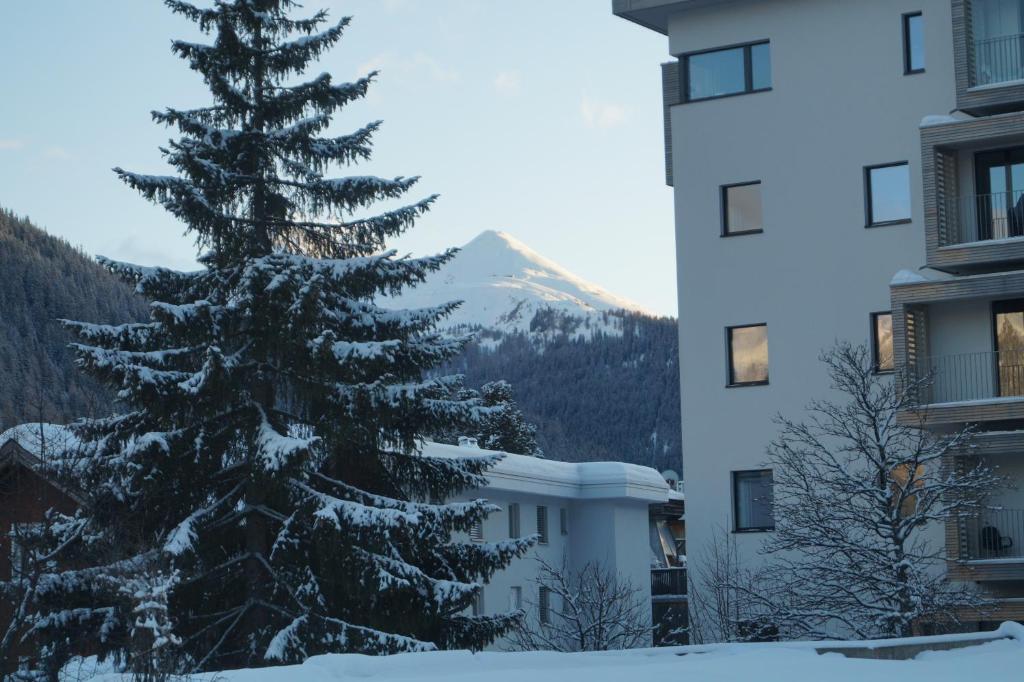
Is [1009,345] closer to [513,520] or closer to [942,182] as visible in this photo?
[942,182]

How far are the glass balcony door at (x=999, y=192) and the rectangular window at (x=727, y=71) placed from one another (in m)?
5.30

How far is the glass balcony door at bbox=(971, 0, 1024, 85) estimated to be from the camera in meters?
32.8

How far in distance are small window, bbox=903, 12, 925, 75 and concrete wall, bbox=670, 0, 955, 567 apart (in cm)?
17

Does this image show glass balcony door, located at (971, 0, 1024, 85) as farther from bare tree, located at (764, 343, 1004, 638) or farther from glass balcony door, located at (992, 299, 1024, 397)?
bare tree, located at (764, 343, 1004, 638)

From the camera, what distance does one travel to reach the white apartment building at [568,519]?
43000 mm

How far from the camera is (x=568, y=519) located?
47.9 metres

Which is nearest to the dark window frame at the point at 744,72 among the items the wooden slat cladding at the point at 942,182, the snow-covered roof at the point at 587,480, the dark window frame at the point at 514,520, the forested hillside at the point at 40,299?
the wooden slat cladding at the point at 942,182

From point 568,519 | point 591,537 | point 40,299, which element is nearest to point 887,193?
point 591,537

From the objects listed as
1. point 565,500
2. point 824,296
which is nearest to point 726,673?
point 824,296

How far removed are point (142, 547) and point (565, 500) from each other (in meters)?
24.6

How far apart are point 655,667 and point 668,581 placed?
1494 inches

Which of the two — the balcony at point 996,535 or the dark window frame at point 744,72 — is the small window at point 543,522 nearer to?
the dark window frame at point 744,72

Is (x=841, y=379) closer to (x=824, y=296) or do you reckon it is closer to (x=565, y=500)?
(x=824, y=296)

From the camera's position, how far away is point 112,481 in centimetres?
2470
